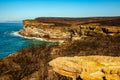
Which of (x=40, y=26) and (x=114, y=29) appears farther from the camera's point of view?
(x=40, y=26)

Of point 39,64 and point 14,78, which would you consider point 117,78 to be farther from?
point 39,64

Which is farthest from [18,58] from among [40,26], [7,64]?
[40,26]

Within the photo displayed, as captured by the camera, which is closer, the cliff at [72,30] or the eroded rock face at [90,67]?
the eroded rock face at [90,67]

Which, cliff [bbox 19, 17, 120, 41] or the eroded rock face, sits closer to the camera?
the eroded rock face

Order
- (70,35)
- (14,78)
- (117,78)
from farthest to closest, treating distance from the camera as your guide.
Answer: (70,35) → (14,78) → (117,78)

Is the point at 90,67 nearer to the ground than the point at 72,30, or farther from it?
farther from it

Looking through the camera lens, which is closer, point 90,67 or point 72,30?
point 90,67

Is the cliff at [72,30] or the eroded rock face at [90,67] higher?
the eroded rock face at [90,67]

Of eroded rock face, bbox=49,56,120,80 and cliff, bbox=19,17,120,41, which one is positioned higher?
eroded rock face, bbox=49,56,120,80
